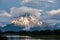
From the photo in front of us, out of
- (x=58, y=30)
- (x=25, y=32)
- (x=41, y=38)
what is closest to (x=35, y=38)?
(x=41, y=38)

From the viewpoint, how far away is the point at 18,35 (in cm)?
1956

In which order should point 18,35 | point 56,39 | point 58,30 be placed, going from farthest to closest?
point 18,35 → point 56,39 → point 58,30

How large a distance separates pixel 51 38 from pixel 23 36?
97.7 inches

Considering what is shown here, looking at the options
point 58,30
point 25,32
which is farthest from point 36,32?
point 58,30

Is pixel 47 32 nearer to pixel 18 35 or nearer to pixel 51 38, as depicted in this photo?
pixel 51 38

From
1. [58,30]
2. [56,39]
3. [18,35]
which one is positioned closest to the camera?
[58,30]

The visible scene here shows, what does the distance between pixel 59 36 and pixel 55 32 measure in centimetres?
155

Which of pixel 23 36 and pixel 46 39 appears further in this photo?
pixel 23 36

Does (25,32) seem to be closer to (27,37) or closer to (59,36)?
(27,37)

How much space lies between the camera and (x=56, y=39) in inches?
722

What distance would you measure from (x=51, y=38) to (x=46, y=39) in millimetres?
813

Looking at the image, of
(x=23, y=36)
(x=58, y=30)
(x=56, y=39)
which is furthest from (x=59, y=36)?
(x=23, y=36)

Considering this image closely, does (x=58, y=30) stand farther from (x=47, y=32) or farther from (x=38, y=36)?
(x=38, y=36)

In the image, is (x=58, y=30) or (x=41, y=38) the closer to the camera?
(x=58, y=30)
